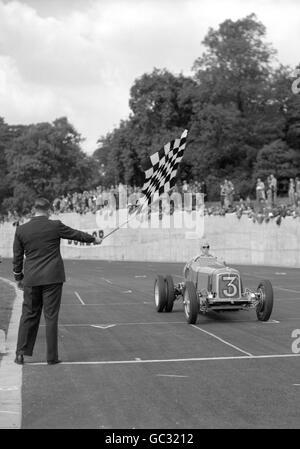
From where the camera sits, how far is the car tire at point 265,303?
12266mm

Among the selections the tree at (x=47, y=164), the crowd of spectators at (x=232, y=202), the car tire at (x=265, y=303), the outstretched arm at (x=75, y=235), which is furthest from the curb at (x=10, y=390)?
the tree at (x=47, y=164)

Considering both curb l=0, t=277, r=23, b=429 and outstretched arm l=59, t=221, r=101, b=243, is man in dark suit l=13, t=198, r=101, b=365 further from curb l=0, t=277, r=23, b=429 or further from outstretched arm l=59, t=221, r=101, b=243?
curb l=0, t=277, r=23, b=429

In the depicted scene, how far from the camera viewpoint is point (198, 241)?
137 ft

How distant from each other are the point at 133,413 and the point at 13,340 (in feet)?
15.6

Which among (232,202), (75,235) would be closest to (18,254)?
(75,235)

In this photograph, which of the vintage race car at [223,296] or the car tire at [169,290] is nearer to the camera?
the vintage race car at [223,296]

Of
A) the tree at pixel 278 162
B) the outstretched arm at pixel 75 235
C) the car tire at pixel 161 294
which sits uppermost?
the tree at pixel 278 162

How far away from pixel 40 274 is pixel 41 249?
1.07ft

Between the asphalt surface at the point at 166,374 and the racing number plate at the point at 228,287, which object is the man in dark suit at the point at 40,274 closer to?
the asphalt surface at the point at 166,374

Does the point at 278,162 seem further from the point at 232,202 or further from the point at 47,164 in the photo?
the point at 47,164

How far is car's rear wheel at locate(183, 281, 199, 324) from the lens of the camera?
11.9 metres

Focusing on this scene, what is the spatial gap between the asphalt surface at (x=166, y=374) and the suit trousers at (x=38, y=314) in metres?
0.25
